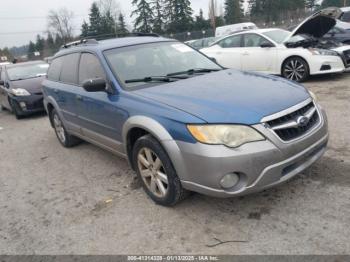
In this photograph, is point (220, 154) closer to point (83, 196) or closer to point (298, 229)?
point (298, 229)

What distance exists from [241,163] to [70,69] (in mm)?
3440

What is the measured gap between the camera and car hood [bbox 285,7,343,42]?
8500 millimetres

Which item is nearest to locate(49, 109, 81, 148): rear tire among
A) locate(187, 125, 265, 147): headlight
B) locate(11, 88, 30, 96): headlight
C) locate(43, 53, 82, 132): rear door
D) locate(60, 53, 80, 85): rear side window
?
locate(43, 53, 82, 132): rear door

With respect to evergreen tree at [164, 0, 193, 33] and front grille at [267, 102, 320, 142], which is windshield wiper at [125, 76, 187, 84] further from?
evergreen tree at [164, 0, 193, 33]

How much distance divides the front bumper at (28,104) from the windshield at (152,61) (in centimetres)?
579

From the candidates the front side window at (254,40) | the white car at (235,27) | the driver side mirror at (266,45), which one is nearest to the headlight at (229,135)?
the driver side mirror at (266,45)

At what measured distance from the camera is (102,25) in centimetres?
6138

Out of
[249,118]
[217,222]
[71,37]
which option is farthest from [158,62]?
[71,37]

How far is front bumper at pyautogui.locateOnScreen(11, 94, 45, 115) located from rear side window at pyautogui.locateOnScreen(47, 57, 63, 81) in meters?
3.35

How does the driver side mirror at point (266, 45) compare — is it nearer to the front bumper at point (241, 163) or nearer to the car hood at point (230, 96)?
the car hood at point (230, 96)

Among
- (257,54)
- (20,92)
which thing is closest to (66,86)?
(20,92)

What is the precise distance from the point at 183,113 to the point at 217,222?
1063 mm

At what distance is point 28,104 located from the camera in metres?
9.35

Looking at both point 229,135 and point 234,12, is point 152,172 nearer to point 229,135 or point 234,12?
point 229,135
